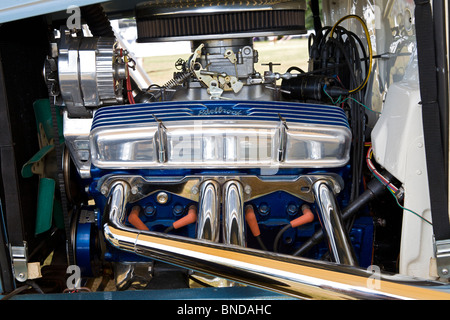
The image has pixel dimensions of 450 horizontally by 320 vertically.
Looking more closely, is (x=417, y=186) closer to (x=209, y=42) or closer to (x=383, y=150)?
(x=383, y=150)

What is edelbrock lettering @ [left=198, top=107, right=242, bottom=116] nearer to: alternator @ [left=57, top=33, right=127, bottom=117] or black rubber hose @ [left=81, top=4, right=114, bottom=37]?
alternator @ [left=57, top=33, right=127, bottom=117]

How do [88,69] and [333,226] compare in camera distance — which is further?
[88,69]

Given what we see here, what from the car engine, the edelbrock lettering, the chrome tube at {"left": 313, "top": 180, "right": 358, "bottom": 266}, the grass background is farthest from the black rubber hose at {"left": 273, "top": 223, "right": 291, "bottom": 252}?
the grass background

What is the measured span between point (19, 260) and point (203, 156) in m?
0.58

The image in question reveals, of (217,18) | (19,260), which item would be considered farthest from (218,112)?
(19,260)

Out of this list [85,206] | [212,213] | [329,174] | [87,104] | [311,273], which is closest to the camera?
[311,273]

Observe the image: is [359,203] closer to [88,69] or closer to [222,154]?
[222,154]

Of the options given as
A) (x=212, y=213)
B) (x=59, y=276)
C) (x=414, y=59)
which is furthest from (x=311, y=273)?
(x=59, y=276)

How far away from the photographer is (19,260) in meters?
1.26

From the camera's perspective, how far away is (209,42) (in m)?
1.46

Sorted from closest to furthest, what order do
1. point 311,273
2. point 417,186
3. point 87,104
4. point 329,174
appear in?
point 311,273 → point 417,186 → point 329,174 → point 87,104

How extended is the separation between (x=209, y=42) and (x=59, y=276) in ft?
3.24

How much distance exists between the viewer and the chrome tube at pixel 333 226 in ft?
3.76
